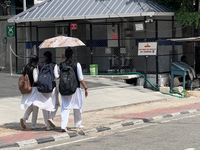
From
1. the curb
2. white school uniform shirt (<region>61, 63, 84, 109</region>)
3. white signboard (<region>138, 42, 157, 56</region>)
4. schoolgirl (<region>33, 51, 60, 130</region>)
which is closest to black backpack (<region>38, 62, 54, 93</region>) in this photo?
schoolgirl (<region>33, 51, 60, 130</region>)

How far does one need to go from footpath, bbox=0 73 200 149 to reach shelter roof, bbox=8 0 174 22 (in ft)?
9.91

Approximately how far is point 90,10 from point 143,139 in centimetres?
1176

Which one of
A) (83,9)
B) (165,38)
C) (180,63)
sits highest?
(83,9)

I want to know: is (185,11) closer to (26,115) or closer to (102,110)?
(102,110)

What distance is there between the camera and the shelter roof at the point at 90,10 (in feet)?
59.7

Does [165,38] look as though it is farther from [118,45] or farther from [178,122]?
[178,122]

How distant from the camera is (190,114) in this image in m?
12.2

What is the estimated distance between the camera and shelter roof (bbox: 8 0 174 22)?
18.2 meters

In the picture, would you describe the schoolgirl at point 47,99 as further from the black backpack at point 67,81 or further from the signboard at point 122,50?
the signboard at point 122,50

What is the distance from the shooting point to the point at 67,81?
9047mm

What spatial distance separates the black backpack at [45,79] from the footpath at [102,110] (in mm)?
1016

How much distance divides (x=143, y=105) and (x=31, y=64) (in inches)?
233

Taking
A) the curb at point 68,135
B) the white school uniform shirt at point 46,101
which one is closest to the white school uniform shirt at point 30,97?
the white school uniform shirt at point 46,101

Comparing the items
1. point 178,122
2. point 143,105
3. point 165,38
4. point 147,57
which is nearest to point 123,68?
point 147,57
